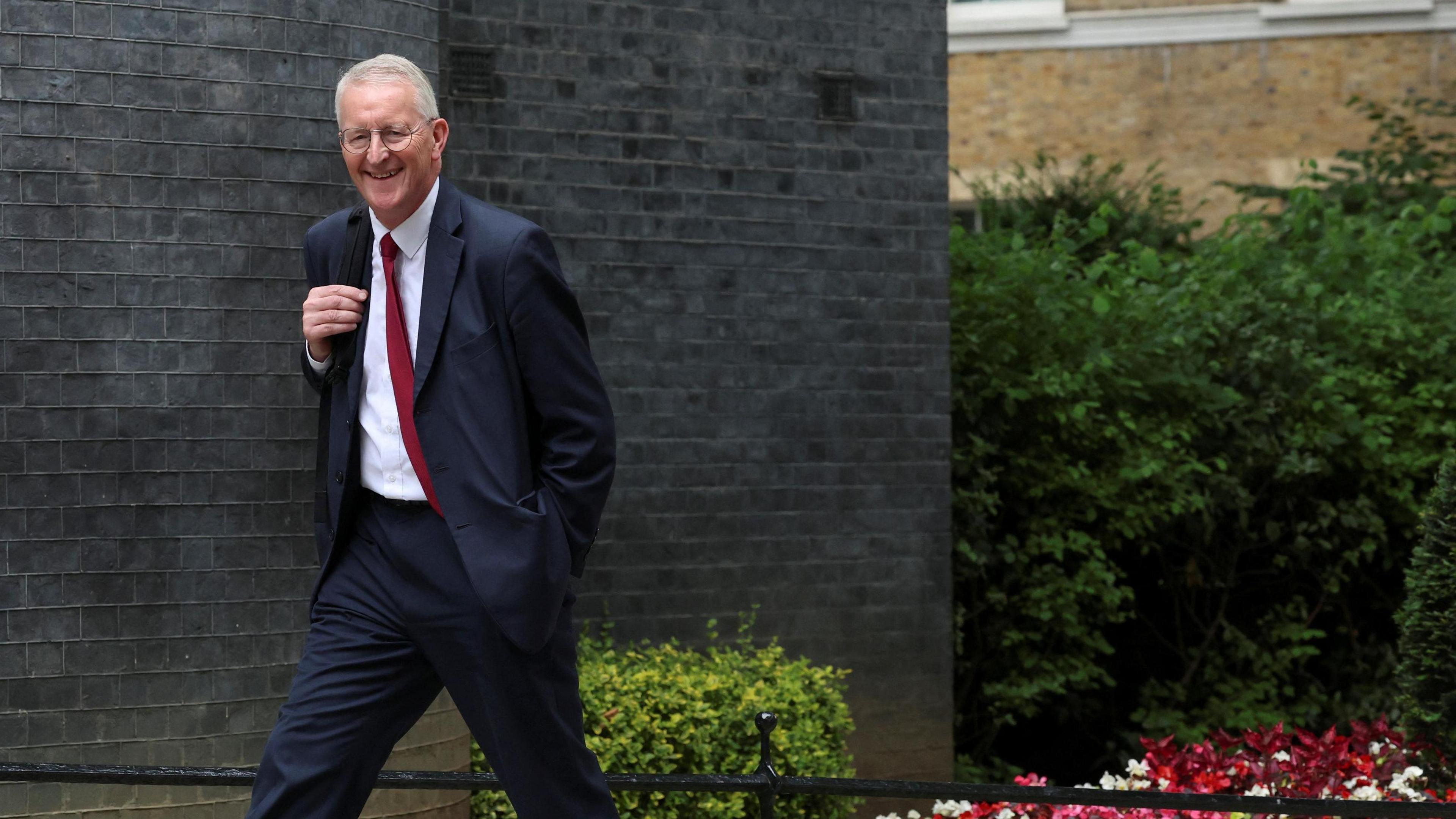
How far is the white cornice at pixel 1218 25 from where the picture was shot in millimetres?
14930

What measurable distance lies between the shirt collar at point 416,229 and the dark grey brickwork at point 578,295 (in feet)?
6.90

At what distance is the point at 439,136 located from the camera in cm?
323

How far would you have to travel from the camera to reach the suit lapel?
3057 mm

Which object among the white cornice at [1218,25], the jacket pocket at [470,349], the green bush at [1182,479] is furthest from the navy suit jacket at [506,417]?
the white cornice at [1218,25]

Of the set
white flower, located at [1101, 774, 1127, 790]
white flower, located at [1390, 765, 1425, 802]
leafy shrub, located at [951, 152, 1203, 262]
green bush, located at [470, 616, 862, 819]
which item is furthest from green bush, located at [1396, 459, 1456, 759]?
leafy shrub, located at [951, 152, 1203, 262]

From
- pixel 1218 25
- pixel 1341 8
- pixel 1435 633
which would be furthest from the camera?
pixel 1218 25

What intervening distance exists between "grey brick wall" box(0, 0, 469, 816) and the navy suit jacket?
82.4 inches

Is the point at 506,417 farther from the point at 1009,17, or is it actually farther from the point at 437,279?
the point at 1009,17

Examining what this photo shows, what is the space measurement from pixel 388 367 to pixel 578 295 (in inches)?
125

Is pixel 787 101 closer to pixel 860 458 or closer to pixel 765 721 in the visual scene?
pixel 860 458

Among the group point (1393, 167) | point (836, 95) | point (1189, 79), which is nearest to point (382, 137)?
point (836, 95)

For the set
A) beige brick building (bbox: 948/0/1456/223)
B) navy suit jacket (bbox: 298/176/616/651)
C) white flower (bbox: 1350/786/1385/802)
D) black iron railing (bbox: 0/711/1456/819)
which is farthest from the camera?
beige brick building (bbox: 948/0/1456/223)

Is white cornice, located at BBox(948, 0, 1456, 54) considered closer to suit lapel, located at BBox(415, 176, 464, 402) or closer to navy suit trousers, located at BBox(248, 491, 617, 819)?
suit lapel, located at BBox(415, 176, 464, 402)

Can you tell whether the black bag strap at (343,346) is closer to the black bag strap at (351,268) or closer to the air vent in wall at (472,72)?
the black bag strap at (351,268)
